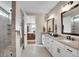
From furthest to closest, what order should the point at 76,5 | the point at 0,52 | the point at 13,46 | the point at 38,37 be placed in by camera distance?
the point at 38,37
the point at 13,46
the point at 76,5
the point at 0,52

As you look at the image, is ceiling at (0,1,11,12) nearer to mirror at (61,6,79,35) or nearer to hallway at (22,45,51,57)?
mirror at (61,6,79,35)

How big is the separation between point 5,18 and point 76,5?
6.89ft

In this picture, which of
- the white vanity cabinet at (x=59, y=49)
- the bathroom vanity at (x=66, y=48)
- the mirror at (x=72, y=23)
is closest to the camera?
the bathroom vanity at (x=66, y=48)

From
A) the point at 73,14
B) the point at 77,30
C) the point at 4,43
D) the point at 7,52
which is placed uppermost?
the point at 73,14

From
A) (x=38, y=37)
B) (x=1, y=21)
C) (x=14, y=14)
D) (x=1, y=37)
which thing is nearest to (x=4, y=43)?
(x=1, y=37)

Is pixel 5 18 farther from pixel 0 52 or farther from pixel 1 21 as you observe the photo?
pixel 0 52

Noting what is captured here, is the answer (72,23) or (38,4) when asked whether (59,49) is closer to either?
(72,23)

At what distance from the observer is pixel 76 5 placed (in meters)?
3.22

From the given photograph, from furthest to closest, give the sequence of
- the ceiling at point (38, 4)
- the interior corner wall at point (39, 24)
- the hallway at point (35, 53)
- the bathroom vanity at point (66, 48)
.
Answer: the interior corner wall at point (39, 24)
the hallway at point (35, 53)
the ceiling at point (38, 4)
the bathroom vanity at point (66, 48)

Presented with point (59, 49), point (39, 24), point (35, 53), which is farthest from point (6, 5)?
point (39, 24)

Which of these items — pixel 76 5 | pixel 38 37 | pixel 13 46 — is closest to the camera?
pixel 76 5

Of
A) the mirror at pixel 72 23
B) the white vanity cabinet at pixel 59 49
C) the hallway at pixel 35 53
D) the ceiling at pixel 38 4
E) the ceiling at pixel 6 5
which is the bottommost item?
the hallway at pixel 35 53

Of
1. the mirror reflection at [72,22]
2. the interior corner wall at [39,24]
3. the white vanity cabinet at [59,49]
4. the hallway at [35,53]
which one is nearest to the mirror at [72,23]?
the mirror reflection at [72,22]

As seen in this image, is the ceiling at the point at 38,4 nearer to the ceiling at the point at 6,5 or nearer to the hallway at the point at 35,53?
the ceiling at the point at 6,5
